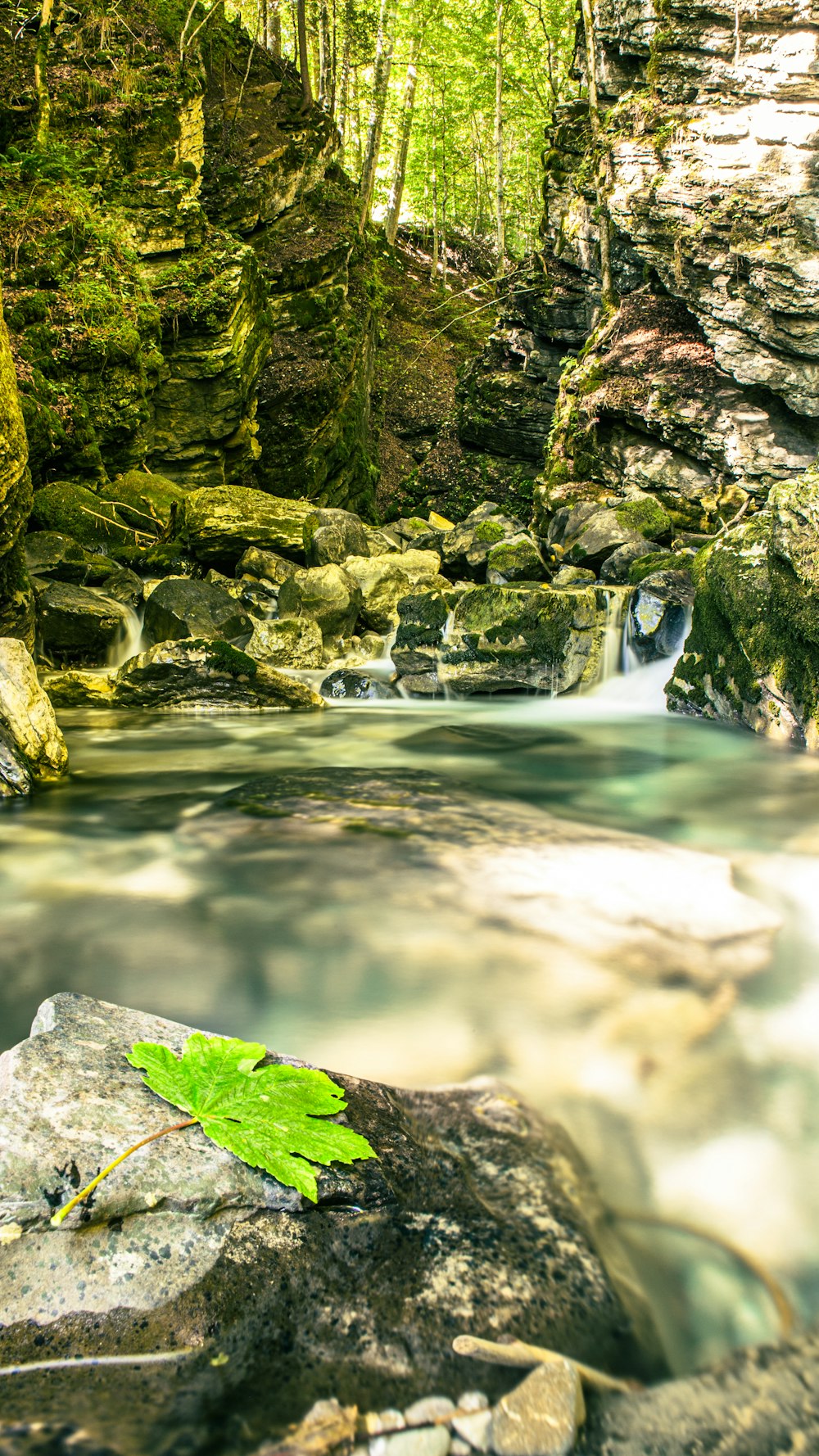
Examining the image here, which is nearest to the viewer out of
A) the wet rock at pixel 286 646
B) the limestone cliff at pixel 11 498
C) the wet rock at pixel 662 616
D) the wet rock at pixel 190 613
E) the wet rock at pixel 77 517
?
the limestone cliff at pixel 11 498

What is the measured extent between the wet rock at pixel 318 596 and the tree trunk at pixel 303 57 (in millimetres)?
16084

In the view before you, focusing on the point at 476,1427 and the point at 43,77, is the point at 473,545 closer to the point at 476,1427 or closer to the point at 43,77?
the point at 43,77

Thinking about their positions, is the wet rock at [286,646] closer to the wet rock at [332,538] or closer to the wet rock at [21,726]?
the wet rock at [332,538]

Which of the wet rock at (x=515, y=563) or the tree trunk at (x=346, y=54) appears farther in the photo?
the tree trunk at (x=346, y=54)

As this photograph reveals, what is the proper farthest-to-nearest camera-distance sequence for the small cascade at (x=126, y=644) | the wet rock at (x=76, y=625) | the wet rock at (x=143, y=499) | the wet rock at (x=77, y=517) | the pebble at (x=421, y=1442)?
the wet rock at (x=143, y=499)
the wet rock at (x=77, y=517)
the small cascade at (x=126, y=644)
the wet rock at (x=76, y=625)
the pebble at (x=421, y=1442)

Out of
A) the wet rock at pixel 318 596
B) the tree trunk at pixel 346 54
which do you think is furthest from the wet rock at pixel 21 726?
the tree trunk at pixel 346 54

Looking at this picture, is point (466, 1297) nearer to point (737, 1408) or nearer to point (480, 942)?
point (737, 1408)

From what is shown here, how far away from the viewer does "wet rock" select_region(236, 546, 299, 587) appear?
11.8 meters

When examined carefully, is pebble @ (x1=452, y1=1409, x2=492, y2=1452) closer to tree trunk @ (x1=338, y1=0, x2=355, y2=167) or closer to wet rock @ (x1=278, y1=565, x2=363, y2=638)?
wet rock @ (x1=278, y1=565, x2=363, y2=638)

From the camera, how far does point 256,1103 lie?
148 centimetres

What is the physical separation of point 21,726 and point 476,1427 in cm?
463

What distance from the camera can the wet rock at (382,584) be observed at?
447 inches

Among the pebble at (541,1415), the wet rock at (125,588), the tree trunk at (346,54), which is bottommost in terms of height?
the pebble at (541,1415)

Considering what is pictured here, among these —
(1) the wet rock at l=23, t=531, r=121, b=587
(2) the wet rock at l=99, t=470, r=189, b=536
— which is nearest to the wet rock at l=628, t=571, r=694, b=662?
A: (1) the wet rock at l=23, t=531, r=121, b=587
